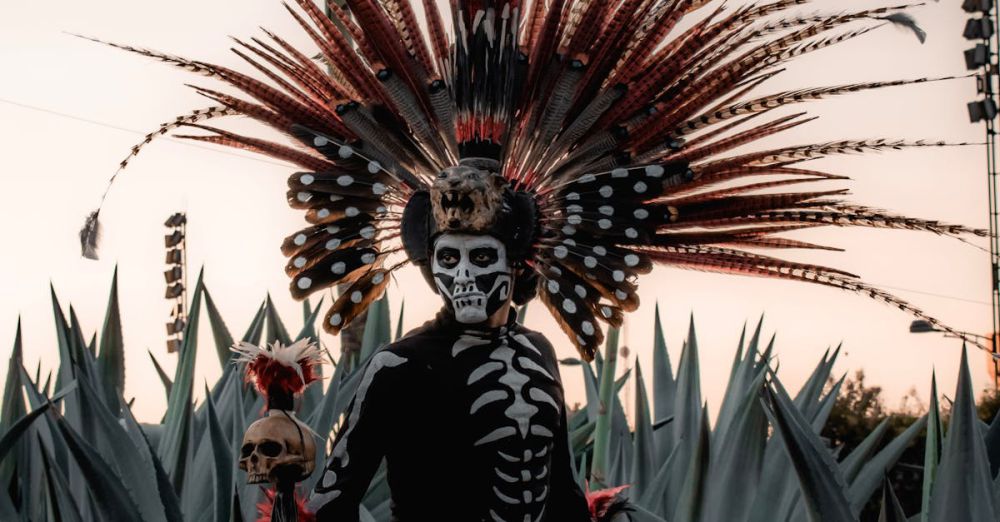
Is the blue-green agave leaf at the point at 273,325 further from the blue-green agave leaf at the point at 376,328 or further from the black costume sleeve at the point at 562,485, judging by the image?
the black costume sleeve at the point at 562,485

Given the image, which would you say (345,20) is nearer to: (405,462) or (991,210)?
(405,462)

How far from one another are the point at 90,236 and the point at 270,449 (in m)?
1.45

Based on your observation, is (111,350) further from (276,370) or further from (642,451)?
(276,370)

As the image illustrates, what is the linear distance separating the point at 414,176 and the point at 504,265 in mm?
404

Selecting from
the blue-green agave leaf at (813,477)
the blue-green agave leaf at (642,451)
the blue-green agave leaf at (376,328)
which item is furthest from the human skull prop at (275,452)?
the blue-green agave leaf at (376,328)

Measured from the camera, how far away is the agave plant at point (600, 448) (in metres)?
3.04

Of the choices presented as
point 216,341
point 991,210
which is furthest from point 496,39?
point 991,210

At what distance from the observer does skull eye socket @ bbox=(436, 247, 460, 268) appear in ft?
9.23

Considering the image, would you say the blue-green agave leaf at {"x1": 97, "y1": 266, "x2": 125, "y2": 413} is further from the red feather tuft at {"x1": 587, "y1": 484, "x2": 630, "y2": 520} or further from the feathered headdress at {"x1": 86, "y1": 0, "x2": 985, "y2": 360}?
the red feather tuft at {"x1": 587, "y1": 484, "x2": 630, "y2": 520}

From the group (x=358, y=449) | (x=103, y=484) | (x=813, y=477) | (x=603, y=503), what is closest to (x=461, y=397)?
(x=358, y=449)

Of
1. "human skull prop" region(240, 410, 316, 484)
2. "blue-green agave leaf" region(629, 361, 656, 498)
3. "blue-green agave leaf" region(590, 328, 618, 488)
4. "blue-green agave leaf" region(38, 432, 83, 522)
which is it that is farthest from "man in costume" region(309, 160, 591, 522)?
"blue-green agave leaf" region(629, 361, 656, 498)

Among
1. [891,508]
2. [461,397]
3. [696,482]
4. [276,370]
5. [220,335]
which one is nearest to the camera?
[276,370]

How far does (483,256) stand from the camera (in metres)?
2.81

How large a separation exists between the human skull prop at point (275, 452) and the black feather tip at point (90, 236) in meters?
1.38
